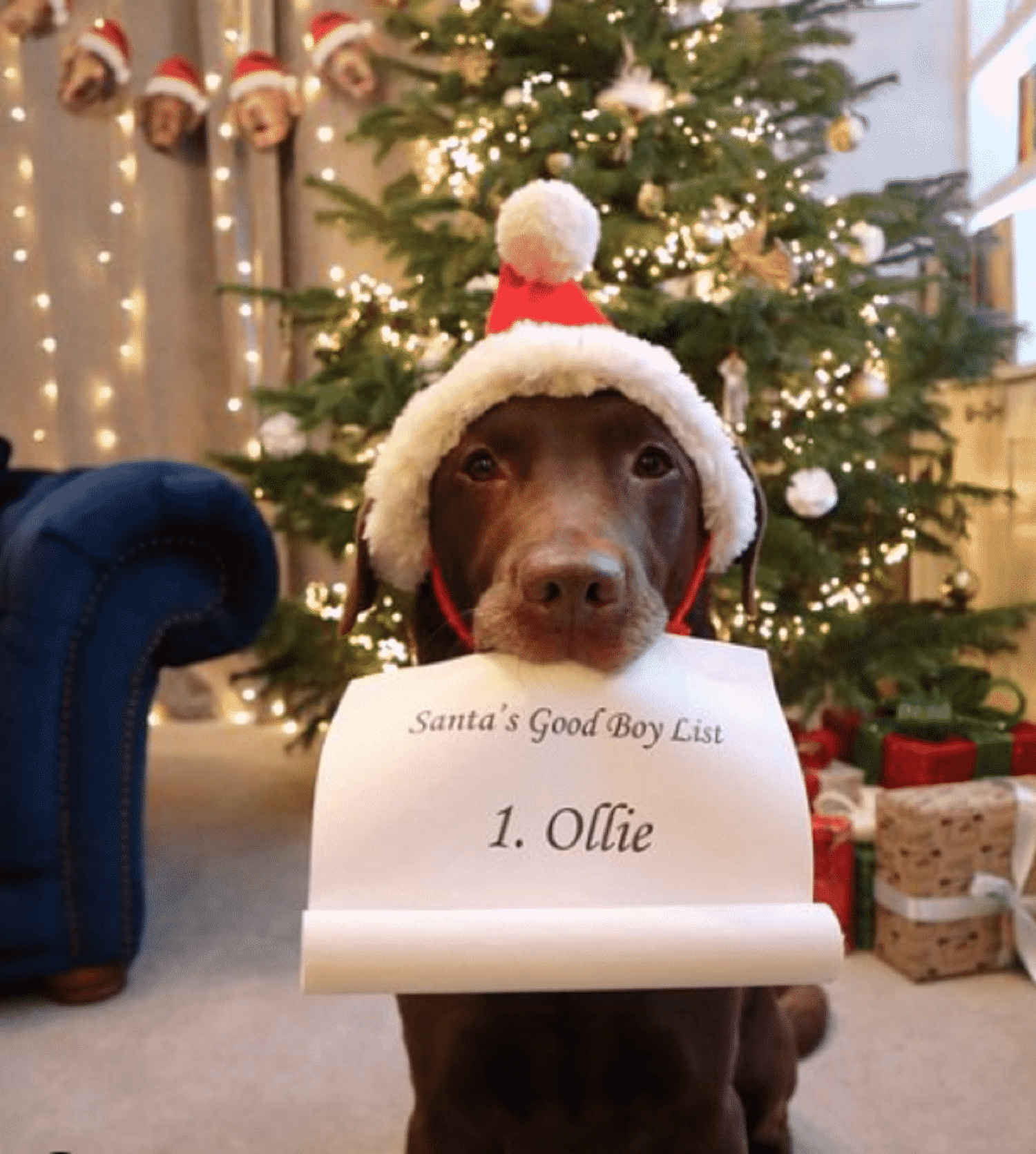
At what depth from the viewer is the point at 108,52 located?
321 cm

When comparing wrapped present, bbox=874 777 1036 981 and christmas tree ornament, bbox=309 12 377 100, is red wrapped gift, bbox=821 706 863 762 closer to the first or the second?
wrapped present, bbox=874 777 1036 981

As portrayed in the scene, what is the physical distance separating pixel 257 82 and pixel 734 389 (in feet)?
6.18

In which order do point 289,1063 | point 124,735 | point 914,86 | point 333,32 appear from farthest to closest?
1. point 914,86
2. point 333,32
3. point 124,735
4. point 289,1063

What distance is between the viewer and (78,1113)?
4.78ft

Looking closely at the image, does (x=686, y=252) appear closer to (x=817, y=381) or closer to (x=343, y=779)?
(x=817, y=381)

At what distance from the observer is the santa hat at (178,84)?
10.6ft

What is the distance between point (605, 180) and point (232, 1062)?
178 cm

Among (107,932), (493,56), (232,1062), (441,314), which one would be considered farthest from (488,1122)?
(493,56)

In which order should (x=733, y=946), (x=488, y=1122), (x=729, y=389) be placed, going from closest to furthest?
(x=733, y=946) < (x=488, y=1122) < (x=729, y=389)

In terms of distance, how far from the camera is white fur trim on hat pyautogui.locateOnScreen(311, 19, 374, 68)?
3098 mm

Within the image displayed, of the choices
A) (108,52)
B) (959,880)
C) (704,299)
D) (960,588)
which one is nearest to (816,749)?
(959,880)

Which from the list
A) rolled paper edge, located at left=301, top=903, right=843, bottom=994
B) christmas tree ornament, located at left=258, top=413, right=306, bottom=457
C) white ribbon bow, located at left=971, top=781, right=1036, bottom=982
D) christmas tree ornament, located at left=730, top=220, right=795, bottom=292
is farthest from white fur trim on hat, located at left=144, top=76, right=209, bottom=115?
rolled paper edge, located at left=301, top=903, right=843, bottom=994

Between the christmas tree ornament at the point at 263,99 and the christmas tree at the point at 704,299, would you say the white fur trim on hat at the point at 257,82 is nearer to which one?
the christmas tree ornament at the point at 263,99

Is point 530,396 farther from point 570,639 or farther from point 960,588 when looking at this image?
point 960,588
